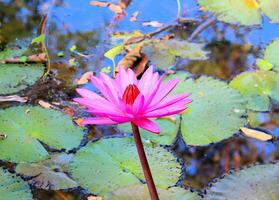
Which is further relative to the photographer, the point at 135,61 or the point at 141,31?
the point at 141,31

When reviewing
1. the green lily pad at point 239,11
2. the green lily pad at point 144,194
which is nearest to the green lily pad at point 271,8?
the green lily pad at point 239,11

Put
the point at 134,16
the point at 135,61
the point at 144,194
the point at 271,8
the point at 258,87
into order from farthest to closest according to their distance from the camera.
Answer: the point at 134,16 → the point at 271,8 → the point at 135,61 → the point at 258,87 → the point at 144,194

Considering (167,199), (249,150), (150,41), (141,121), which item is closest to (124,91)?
(141,121)

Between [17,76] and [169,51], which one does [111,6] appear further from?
[17,76]

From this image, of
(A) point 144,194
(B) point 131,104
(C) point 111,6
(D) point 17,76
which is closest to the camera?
(B) point 131,104

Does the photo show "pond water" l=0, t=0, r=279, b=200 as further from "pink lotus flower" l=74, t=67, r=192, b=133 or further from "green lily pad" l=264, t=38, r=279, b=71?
"pink lotus flower" l=74, t=67, r=192, b=133

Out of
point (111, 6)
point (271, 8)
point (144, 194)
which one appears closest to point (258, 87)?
point (271, 8)

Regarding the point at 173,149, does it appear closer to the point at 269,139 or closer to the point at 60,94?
the point at 269,139
